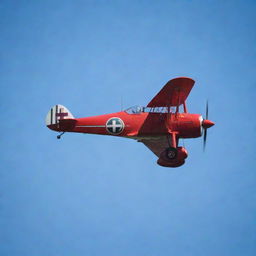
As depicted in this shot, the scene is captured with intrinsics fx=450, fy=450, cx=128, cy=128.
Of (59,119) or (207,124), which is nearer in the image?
(207,124)

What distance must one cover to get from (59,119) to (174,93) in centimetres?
474

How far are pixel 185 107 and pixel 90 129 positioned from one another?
399 cm

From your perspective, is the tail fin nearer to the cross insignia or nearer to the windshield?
the cross insignia

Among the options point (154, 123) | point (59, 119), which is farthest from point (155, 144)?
point (59, 119)

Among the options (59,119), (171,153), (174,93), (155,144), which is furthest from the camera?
(155,144)

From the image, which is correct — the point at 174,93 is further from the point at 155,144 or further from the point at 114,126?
the point at 155,144

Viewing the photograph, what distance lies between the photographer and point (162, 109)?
18016 mm

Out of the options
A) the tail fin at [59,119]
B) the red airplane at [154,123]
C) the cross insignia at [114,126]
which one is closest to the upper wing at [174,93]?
the red airplane at [154,123]

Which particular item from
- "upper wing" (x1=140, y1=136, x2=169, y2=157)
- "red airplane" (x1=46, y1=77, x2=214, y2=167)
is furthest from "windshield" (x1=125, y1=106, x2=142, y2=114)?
"upper wing" (x1=140, y1=136, x2=169, y2=157)

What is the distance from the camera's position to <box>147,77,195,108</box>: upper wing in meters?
16.8

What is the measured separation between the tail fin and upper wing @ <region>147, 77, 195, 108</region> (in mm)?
3305

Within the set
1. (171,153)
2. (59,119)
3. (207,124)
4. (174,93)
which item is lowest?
(171,153)

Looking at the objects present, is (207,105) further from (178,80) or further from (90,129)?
(90,129)

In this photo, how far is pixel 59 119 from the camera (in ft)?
59.7
